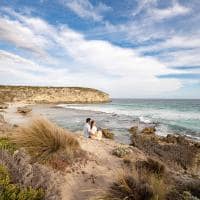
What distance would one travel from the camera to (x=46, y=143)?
5.77m

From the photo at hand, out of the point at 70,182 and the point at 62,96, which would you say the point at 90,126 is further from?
the point at 62,96

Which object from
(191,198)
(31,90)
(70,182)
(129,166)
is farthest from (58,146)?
(31,90)

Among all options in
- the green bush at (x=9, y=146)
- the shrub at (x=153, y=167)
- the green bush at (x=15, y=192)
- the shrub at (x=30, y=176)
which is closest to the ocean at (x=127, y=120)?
the shrub at (x=153, y=167)

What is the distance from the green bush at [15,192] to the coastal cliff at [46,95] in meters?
62.7

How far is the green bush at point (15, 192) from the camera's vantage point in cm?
291

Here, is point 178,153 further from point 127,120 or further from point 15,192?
point 127,120

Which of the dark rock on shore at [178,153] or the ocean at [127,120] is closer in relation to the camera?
the dark rock on shore at [178,153]

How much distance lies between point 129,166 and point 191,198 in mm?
2536

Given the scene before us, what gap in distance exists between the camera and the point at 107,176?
539cm

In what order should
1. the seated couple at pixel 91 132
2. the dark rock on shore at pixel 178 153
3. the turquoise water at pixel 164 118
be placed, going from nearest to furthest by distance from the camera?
the dark rock on shore at pixel 178 153
the seated couple at pixel 91 132
the turquoise water at pixel 164 118

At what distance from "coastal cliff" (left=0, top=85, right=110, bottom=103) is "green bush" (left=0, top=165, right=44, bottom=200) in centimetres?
6269

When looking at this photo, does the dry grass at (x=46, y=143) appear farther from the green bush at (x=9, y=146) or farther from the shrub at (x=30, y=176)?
the shrub at (x=30, y=176)

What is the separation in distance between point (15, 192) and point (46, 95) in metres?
75.5

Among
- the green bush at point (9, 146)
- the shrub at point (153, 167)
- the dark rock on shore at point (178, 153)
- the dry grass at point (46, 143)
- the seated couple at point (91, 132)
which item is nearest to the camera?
the green bush at point (9, 146)
